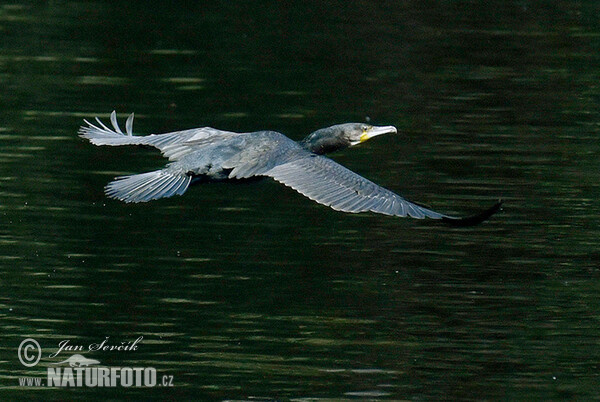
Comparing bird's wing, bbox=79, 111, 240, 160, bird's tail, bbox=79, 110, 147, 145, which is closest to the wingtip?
bird's wing, bbox=79, 111, 240, 160

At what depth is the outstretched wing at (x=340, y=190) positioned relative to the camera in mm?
7671

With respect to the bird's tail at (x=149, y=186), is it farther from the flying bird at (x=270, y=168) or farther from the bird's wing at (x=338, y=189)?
the bird's wing at (x=338, y=189)

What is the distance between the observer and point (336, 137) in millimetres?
8992

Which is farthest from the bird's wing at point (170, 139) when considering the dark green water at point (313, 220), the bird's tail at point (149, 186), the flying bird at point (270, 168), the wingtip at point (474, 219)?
the wingtip at point (474, 219)

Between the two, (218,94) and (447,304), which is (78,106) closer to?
(218,94)

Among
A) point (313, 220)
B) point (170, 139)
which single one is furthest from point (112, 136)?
point (313, 220)

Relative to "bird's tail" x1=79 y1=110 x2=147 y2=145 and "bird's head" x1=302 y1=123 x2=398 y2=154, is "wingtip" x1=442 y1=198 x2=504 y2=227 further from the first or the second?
"bird's tail" x1=79 y1=110 x2=147 y2=145

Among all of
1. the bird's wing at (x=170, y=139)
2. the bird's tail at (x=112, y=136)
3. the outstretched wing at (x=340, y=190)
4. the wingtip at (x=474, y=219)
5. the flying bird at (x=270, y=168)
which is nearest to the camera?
the wingtip at (x=474, y=219)

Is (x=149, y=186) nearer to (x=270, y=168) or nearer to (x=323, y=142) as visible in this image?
(x=270, y=168)

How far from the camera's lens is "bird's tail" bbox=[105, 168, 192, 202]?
8.19 meters

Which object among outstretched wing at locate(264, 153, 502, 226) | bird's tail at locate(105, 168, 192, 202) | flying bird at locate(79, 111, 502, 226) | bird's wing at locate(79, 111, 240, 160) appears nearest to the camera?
outstretched wing at locate(264, 153, 502, 226)

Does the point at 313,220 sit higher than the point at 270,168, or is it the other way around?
the point at 270,168

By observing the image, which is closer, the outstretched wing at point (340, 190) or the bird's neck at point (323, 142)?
Answer: the outstretched wing at point (340, 190)

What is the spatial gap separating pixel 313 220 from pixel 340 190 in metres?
2.63
